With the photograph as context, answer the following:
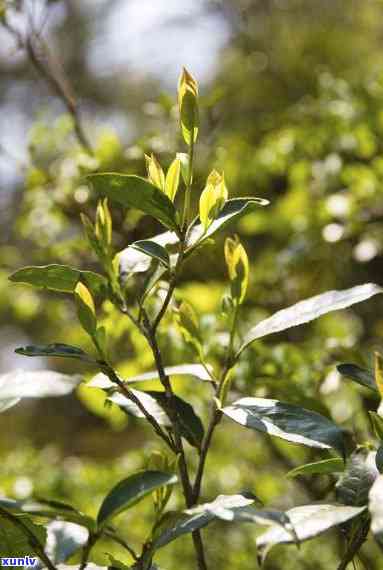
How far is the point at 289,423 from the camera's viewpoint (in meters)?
0.61

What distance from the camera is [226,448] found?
8.34 feet

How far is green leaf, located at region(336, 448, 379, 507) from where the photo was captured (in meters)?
0.59

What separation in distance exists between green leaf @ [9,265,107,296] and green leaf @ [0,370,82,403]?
0.27 ft

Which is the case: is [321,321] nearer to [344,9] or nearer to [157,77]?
[344,9]

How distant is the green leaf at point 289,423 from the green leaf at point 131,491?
0.33 ft

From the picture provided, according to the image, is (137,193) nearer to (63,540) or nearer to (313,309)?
(313,309)

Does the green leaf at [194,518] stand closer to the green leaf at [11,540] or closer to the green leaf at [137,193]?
the green leaf at [11,540]

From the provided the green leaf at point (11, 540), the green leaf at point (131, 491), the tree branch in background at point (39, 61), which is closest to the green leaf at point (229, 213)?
the green leaf at point (131, 491)

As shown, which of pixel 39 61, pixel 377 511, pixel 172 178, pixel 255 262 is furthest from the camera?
pixel 255 262

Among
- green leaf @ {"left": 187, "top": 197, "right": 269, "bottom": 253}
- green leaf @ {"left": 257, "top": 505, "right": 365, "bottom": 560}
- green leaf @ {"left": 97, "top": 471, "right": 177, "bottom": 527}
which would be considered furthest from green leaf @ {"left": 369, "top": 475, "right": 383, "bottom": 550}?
green leaf @ {"left": 187, "top": 197, "right": 269, "bottom": 253}

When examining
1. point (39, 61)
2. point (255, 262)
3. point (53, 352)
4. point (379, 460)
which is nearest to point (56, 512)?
point (53, 352)

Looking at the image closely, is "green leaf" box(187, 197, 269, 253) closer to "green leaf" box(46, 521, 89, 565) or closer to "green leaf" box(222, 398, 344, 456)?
"green leaf" box(222, 398, 344, 456)

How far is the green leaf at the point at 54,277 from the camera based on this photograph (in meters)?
0.63

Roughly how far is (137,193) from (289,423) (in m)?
0.24
